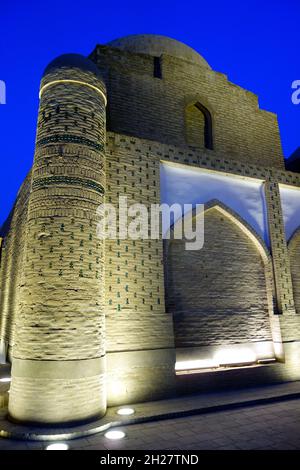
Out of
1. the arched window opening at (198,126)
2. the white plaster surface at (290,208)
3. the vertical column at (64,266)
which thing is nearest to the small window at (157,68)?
the arched window opening at (198,126)

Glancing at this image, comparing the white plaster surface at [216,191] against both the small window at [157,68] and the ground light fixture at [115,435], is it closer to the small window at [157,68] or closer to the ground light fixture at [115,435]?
the small window at [157,68]

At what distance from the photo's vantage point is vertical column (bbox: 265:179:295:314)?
7.51m

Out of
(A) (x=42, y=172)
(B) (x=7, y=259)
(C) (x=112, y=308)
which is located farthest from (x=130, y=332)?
(B) (x=7, y=259)

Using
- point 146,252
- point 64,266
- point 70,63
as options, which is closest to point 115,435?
point 64,266

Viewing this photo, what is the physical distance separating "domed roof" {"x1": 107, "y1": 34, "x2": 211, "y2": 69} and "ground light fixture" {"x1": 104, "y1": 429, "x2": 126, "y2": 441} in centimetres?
912

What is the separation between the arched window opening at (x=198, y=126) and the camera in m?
8.32

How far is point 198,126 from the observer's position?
8.50m

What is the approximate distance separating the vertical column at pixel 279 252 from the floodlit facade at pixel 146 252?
29 millimetres

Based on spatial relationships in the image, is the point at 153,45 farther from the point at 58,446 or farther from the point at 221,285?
the point at 58,446

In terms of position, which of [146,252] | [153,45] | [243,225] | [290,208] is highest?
[153,45]

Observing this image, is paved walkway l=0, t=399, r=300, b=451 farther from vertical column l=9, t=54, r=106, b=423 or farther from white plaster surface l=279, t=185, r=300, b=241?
white plaster surface l=279, t=185, r=300, b=241

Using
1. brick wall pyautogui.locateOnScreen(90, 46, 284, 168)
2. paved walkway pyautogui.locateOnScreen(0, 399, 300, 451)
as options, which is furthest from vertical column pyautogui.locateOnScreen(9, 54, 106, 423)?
brick wall pyautogui.locateOnScreen(90, 46, 284, 168)

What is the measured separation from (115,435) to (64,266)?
7.37 feet

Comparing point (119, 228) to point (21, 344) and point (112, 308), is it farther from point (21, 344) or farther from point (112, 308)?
point (21, 344)
